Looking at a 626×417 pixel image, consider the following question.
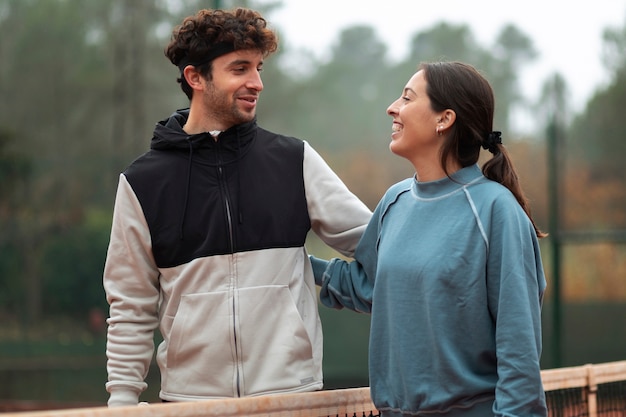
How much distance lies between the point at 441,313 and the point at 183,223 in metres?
0.89

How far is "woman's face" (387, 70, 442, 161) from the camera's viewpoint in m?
2.83

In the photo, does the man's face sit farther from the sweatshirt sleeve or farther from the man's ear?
the sweatshirt sleeve

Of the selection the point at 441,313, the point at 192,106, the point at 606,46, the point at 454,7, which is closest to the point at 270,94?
the point at 454,7

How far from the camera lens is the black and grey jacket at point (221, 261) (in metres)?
3.01

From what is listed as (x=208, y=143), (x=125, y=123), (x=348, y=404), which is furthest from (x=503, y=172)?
(x=125, y=123)

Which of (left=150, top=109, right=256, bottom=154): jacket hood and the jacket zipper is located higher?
(left=150, top=109, right=256, bottom=154): jacket hood

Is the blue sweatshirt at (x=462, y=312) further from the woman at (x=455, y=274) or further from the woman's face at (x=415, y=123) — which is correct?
the woman's face at (x=415, y=123)

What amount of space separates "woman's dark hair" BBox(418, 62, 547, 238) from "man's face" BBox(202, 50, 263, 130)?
0.58 m

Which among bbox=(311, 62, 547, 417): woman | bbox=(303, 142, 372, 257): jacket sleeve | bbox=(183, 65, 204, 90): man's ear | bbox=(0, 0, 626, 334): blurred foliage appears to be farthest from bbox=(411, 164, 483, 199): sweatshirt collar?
bbox=(0, 0, 626, 334): blurred foliage

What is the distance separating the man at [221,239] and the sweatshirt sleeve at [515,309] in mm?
689

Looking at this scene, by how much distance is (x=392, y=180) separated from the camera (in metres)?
9.33

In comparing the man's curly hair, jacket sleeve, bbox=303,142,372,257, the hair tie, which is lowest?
jacket sleeve, bbox=303,142,372,257

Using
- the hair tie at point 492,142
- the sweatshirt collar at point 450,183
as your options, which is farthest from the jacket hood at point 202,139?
the hair tie at point 492,142

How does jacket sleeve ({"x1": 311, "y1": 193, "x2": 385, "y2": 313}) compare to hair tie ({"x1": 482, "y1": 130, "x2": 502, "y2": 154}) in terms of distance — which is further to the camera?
jacket sleeve ({"x1": 311, "y1": 193, "x2": 385, "y2": 313})
